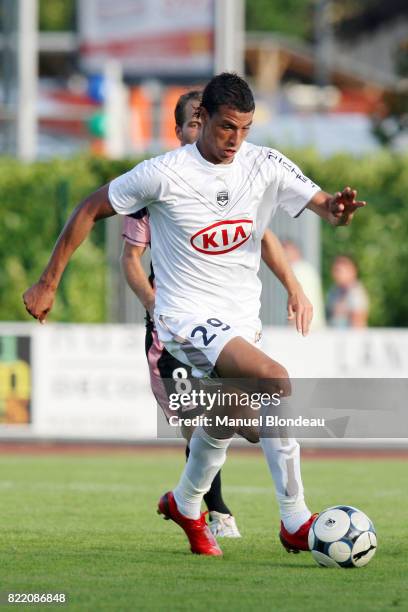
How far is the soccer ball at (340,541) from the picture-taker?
23.2ft

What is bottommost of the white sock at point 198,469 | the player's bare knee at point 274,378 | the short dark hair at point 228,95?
the white sock at point 198,469

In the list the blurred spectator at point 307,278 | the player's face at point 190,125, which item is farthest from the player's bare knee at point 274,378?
the blurred spectator at point 307,278

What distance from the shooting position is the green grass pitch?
6261 mm

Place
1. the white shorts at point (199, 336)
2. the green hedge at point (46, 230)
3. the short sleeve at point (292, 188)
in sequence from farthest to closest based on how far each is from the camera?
1. the green hedge at point (46, 230)
2. the short sleeve at point (292, 188)
3. the white shorts at point (199, 336)

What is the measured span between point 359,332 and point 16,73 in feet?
25.1

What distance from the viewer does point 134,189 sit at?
23.6ft

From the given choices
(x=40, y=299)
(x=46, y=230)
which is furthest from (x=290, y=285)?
(x=46, y=230)

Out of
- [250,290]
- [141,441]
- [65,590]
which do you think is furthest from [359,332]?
[65,590]

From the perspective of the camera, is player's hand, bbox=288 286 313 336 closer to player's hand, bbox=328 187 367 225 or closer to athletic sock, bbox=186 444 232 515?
player's hand, bbox=328 187 367 225

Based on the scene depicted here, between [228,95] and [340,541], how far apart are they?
2169mm

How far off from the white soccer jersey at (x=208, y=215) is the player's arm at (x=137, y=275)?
0.92 meters

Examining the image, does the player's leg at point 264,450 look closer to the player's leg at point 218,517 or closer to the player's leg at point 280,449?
the player's leg at point 280,449

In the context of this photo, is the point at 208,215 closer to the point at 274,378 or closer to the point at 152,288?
the point at 274,378

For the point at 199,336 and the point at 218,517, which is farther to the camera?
the point at 218,517
